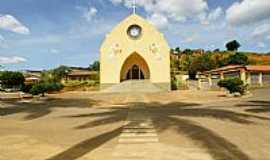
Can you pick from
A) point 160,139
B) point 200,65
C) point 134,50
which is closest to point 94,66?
point 200,65

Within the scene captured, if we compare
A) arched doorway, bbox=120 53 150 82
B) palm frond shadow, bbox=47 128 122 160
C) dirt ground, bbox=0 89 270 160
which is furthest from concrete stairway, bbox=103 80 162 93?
palm frond shadow, bbox=47 128 122 160

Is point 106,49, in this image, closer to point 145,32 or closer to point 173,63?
point 145,32

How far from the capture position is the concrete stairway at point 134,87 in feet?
160

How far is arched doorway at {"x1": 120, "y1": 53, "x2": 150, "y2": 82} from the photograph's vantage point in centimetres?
5584

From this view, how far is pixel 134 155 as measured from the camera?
25.5ft

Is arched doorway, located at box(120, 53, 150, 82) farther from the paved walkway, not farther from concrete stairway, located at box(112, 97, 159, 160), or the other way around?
the paved walkway

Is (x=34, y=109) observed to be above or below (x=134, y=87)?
below

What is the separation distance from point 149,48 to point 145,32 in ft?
8.24

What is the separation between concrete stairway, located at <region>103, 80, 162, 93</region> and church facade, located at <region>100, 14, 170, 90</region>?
169cm

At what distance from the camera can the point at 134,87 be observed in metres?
49.8

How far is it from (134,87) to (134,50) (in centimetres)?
662

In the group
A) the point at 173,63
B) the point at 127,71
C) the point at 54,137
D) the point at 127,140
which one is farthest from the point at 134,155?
the point at 173,63

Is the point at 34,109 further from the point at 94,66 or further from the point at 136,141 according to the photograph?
the point at 94,66

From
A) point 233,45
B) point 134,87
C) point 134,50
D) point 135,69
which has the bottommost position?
point 134,87
